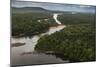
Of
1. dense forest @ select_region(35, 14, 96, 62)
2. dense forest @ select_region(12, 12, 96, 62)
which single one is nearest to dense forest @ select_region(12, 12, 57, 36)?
dense forest @ select_region(12, 12, 96, 62)

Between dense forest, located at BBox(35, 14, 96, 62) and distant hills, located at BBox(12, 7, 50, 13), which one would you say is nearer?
distant hills, located at BBox(12, 7, 50, 13)

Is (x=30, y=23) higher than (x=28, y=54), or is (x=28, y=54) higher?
(x=30, y=23)

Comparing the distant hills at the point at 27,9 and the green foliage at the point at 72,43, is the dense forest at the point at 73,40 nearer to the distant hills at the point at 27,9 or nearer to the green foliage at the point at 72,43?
the green foliage at the point at 72,43

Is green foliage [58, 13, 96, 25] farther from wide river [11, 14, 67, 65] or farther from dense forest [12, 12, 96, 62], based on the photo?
wide river [11, 14, 67, 65]

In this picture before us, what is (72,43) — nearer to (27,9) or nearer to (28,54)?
(28,54)

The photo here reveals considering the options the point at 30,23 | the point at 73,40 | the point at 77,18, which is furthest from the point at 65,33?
the point at 30,23

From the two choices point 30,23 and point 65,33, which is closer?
point 30,23

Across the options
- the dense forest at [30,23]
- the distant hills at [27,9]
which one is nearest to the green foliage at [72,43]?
the dense forest at [30,23]
